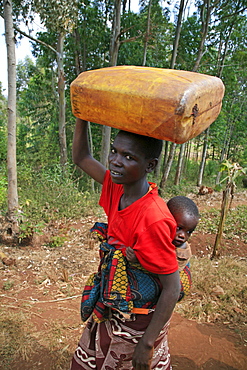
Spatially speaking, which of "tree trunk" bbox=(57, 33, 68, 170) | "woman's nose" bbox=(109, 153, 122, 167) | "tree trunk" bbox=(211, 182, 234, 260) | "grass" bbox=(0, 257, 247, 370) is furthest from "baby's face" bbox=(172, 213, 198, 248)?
"tree trunk" bbox=(57, 33, 68, 170)

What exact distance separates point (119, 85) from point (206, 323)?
9.86ft

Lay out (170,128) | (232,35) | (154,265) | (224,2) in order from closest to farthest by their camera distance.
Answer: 1. (170,128)
2. (154,265)
3. (224,2)
4. (232,35)

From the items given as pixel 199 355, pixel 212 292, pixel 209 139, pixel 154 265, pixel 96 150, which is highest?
pixel 154 265

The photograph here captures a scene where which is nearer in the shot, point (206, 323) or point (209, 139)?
point (206, 323)

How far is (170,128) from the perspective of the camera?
3.01ft

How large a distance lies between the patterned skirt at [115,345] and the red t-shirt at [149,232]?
0.34 metres

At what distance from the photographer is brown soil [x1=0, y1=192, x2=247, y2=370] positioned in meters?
2.49

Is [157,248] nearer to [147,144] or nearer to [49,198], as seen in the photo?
[147,144]

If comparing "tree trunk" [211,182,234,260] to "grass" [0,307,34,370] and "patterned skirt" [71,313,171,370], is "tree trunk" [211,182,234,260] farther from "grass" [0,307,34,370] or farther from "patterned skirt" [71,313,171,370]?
"patterned skirt" [71,313,171,370]

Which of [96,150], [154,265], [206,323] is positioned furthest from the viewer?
[96,150]

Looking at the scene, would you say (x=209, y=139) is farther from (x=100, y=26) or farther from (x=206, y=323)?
(x=206, y=323)

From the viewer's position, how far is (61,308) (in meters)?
3.21

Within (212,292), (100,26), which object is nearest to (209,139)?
(100,26)

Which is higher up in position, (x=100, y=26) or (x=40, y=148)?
(x=100, y=26)
